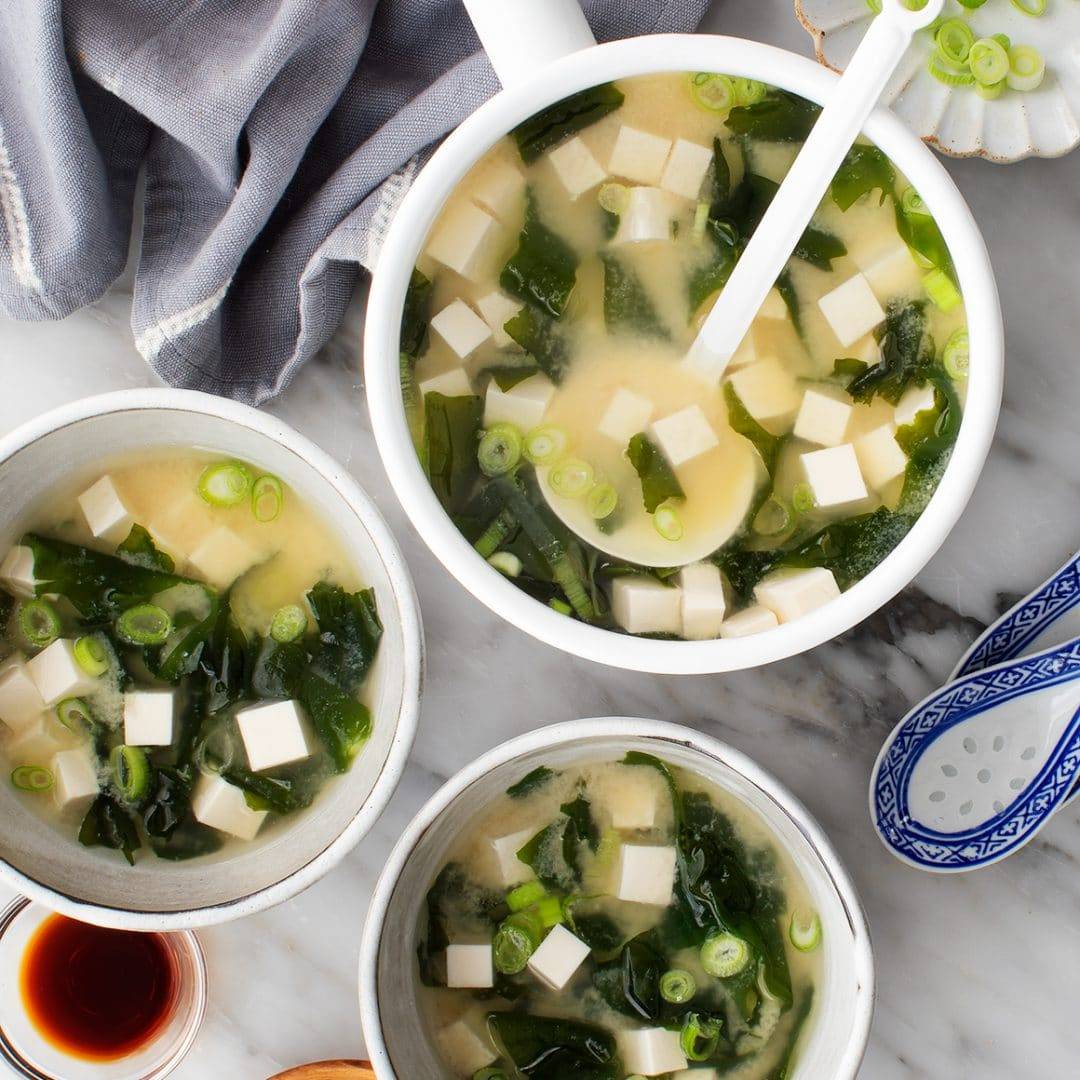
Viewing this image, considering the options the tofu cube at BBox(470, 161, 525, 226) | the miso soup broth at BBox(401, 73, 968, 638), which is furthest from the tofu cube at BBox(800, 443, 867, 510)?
the tofu cube at BBox(470, 161, 525, 226)

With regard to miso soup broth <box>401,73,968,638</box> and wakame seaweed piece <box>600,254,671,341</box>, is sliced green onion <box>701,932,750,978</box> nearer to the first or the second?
miso soup broth <box>401,73,968,638</box>

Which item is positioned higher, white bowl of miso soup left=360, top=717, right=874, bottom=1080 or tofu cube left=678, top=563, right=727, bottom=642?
tofu cube left=678, top=563, right=727, bottom=642

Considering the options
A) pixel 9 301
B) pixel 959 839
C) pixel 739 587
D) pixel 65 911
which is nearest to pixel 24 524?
pixel 9 301

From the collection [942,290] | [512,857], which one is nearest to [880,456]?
[942,290]

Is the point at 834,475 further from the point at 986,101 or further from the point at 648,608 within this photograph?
the point at 986,101

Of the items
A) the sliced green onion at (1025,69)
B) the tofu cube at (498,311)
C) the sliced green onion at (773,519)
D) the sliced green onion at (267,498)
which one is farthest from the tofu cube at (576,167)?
the sliced green onion at (1025,69)

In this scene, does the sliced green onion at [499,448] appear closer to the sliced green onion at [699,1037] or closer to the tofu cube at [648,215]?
the tofu cube at [648,215]
